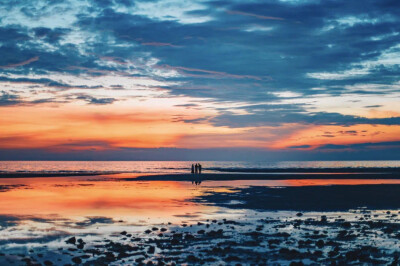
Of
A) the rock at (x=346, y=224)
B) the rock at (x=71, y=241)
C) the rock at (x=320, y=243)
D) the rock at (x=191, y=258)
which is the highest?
the rock at (x=71, y=241)

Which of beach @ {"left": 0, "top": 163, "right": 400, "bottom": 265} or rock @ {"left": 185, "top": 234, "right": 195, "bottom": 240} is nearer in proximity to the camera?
beach @ {"left": 0, "top": 163, "right": 400, "bottom": 265}

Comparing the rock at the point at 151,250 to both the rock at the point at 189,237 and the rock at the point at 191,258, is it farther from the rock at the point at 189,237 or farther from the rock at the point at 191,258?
the rock at the point at 189,237

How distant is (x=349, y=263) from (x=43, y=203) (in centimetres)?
2436

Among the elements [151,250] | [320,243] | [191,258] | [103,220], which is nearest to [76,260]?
[151,250]

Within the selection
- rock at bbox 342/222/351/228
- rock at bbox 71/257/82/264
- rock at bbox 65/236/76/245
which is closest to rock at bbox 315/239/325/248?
rock at bbox 342/222/351/228

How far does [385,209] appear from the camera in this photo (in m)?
28.1

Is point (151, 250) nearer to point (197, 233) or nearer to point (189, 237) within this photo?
point (189, 237)

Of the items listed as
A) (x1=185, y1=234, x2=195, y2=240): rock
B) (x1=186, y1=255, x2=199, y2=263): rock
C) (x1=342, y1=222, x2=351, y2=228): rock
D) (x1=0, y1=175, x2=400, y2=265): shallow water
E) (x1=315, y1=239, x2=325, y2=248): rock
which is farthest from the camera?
(x1=342, y1=222, x2=351, y2=228): rock

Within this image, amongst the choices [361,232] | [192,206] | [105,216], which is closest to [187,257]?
[361,232]

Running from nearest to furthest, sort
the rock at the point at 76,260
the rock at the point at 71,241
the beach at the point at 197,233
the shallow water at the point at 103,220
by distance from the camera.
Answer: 1. the rock at the point at 76,260
2. the beach at the point at 197,233
3. the shallow water at the point at 103,220
4. the rock at the point at 71,241

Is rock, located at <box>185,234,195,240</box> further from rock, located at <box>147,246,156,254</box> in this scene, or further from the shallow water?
rock, located at <box>147,246,156,254</box>

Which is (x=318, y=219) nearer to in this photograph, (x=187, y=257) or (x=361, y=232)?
(x=361, y=232)

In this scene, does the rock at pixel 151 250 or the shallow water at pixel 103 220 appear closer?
the rock at pixel 151 250

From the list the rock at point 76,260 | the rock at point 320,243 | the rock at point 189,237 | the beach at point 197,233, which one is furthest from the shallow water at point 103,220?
the rock at point 189,237
